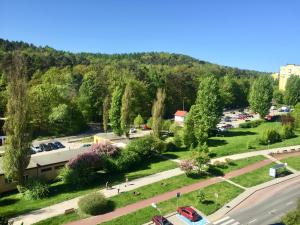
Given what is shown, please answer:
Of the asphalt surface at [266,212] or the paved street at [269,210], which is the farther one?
the paved street at [269,210]

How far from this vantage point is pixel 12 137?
120 ft

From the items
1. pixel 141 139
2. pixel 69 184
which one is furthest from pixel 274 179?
pixel 69 184

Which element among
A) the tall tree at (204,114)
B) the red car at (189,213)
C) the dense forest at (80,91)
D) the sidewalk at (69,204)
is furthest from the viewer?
the dense forest at (80,91)

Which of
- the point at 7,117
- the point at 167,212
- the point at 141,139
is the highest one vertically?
the point at 7,117

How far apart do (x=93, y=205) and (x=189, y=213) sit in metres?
10.1

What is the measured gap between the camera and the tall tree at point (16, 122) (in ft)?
120

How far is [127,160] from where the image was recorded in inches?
1816

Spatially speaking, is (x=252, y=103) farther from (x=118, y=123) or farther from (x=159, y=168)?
(x=159, y=168)

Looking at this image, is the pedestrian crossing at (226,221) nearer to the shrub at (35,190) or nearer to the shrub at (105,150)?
the shrub at (105,150)

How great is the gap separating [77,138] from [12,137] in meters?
38.2

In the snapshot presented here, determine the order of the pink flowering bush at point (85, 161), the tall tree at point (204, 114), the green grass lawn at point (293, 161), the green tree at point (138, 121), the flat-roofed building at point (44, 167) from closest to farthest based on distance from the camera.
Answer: the flat-roofed building at point (44, 167) < the pink flowering bush at point (85, 161) < the green grass lawn at point (293, 161) < the tall tree at point (204, 114) < the green tree at point (138, 121)

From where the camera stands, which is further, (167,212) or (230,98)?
(230,98)

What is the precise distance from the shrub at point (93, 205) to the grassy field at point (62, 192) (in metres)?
4.41

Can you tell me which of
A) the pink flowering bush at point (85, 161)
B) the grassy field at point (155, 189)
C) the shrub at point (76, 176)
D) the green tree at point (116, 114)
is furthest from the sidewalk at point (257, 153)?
the green tree at point (116, 114)
